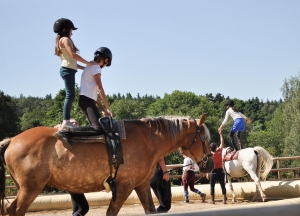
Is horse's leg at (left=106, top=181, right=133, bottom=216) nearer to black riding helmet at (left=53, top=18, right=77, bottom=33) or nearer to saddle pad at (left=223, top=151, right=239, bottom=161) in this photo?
black riding helmet at (left=53, top=18, right=77, bottom=33)

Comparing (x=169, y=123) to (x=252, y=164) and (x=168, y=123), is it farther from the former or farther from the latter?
(x=252, y=164)

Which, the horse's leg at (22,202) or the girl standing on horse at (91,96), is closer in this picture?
the horse's leg at (22,202)

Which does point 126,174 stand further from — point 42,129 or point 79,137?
point 42,129

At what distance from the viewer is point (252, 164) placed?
1800 cm

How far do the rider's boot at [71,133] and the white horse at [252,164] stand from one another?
10.9 metres

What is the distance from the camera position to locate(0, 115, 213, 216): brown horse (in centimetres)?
727

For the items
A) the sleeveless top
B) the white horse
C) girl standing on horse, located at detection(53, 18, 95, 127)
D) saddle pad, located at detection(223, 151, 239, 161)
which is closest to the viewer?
girl standing on horse, located at detection(53, 18, 95, 127)

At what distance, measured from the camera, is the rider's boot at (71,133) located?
7.37m

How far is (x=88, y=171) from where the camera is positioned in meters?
7.43

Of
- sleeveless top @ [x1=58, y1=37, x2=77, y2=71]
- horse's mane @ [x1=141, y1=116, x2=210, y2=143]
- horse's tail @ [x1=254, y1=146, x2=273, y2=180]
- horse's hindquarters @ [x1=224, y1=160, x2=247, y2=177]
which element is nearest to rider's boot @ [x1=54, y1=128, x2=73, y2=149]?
sleeveless top @ [x1=58, y1=37, x2=77, y2=71]

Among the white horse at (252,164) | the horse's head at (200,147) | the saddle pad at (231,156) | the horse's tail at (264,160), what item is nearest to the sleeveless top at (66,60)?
the horse's head at (200,147)

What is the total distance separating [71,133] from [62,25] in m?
1.78

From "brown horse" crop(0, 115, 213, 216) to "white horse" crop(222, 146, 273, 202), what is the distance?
10.3m

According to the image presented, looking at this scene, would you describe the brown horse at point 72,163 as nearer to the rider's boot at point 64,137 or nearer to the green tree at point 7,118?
the rider's boot at point 64,137
